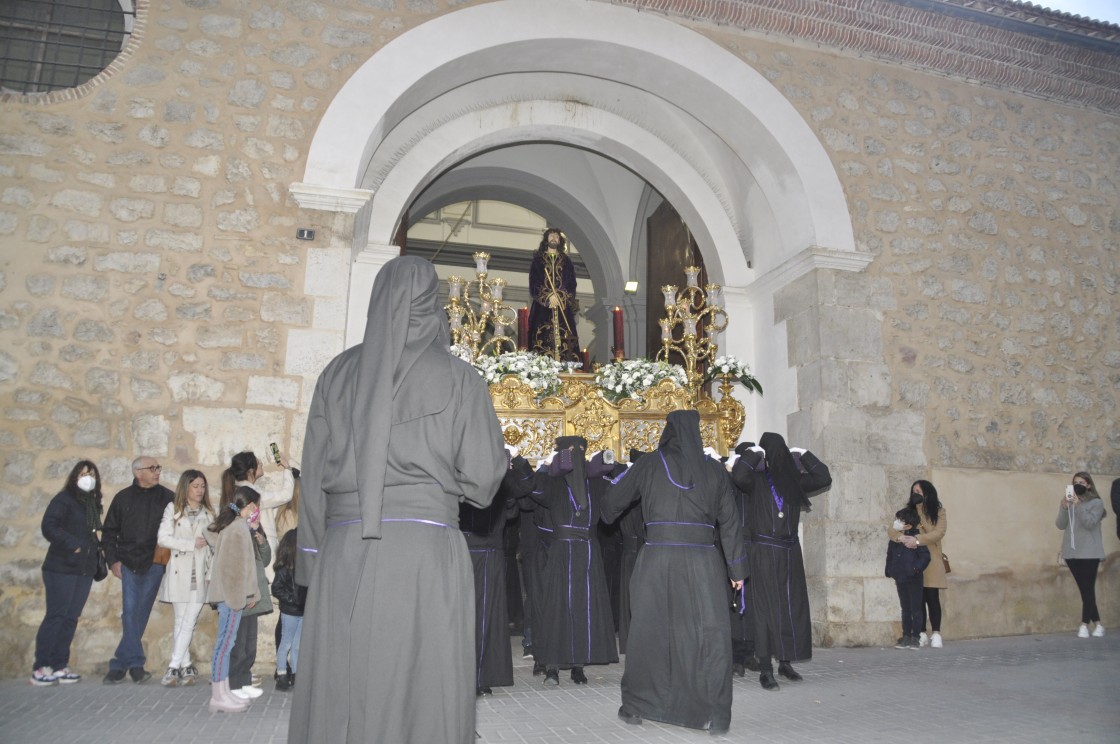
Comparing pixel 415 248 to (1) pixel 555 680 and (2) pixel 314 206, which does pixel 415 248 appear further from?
(1) pixel 555 680

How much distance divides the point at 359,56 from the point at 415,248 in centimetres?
1142

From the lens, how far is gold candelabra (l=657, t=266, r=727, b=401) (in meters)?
9.20

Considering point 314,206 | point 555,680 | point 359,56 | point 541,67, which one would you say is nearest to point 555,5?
point 541,67

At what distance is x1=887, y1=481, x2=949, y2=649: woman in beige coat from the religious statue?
4391 mm

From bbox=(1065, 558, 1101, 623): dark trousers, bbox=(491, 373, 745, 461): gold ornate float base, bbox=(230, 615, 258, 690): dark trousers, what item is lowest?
bbox=(230, 615, 258, 690): dark trousers

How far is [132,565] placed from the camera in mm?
6098

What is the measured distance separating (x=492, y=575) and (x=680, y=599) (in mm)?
1695

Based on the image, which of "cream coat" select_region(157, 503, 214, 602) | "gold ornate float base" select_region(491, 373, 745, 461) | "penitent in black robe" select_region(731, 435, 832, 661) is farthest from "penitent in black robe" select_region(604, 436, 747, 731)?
"cream coat" select_region(157, 503, 214, 602)

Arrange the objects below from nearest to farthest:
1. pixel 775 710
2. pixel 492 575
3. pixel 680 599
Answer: pixel 680 599 → pixel 775 710 → pixel 492 575

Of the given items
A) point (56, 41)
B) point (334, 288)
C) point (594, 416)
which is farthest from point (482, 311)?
point (56, 41)

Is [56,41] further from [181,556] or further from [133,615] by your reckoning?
[133,615]

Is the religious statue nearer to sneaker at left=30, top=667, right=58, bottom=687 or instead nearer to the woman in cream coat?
the woman in cream coat

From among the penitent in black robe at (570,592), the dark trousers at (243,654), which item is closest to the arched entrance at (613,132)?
the penitent in black robe at (570,592)

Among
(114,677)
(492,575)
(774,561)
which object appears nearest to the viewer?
(114,677)
